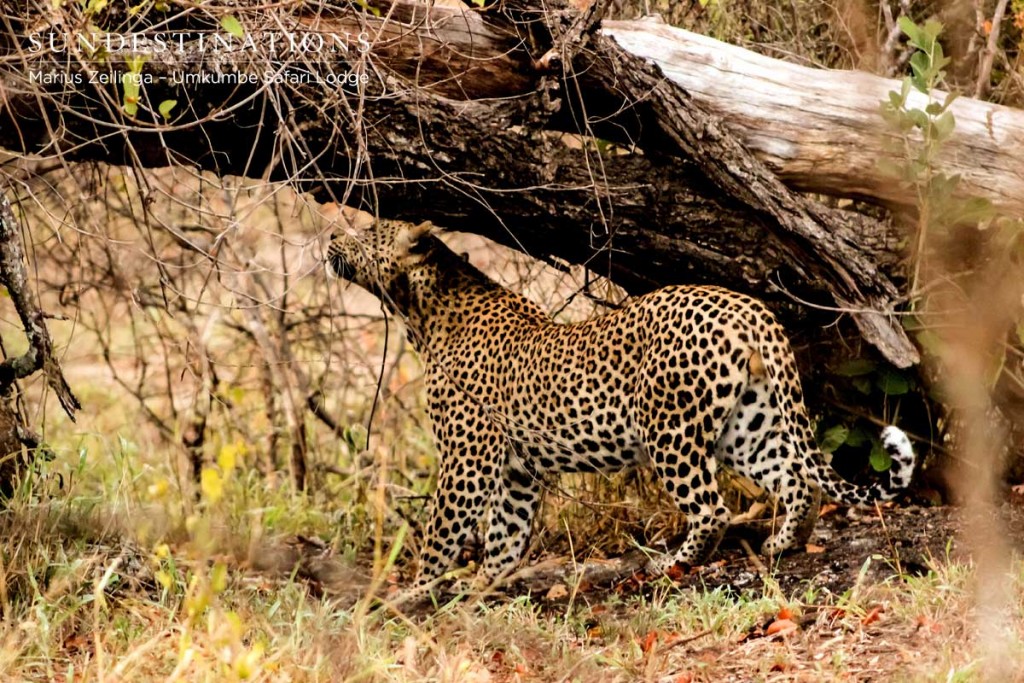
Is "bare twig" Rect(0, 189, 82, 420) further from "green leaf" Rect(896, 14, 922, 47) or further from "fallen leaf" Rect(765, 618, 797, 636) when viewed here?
"green leaf" Rect(896, 14, 922, 47)

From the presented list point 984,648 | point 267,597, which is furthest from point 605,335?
point 984,648

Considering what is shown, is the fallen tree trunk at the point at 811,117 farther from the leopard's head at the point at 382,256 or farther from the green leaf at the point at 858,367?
the leopard's head at the point at 382,256

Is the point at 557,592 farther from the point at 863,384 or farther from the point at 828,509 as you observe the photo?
the point at 863,384

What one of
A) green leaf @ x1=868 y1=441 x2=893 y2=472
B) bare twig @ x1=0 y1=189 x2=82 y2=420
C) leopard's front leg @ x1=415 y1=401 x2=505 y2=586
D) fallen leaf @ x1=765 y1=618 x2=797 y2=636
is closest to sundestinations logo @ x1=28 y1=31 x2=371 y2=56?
bare twig @ x1=0 y1=189 x2=82 y2=420

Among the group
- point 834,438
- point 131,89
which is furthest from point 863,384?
point 131,89

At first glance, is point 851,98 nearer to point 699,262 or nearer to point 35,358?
point 699,262

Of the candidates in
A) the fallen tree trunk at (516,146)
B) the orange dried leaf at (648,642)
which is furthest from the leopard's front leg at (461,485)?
the orange dried leaf at (648,642)

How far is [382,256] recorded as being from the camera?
6.25 m

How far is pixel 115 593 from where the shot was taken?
499cm

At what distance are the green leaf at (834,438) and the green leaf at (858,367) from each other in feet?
0.92

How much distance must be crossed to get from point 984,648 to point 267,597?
275 cm

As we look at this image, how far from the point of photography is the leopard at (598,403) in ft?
17.7

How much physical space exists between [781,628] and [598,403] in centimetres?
140

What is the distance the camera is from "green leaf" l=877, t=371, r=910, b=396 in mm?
5949
